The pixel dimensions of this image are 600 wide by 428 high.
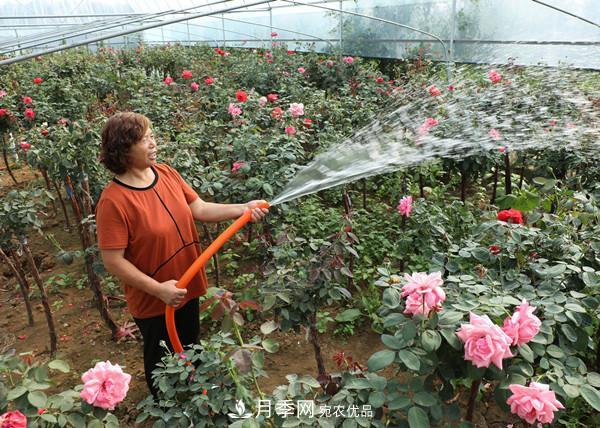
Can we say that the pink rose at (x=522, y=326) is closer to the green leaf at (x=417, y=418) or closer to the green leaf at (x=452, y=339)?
the green leaf at (x=452, y=339)

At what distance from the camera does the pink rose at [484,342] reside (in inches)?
40.1

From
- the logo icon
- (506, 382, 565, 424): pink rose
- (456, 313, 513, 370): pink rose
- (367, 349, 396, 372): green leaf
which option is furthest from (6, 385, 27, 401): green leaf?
(506, 382, 565, 424): pink rose

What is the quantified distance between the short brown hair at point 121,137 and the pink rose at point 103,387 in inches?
32.8

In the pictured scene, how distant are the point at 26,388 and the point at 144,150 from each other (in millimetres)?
893

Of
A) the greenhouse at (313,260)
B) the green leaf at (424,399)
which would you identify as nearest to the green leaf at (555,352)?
the greenhouse at (313,260)

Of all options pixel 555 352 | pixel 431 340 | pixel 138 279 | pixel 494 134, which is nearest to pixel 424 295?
pixel 431 340

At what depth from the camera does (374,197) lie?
4.09 m

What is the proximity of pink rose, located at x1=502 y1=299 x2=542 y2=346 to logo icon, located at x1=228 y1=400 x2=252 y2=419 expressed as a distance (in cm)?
66

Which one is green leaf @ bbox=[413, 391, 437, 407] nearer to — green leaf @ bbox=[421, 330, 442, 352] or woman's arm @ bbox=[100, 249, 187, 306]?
green leaf @ bbox=[421, 330, 442, 352]

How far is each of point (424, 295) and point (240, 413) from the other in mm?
536

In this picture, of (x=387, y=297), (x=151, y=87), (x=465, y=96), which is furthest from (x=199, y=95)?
(x=387, y=297)

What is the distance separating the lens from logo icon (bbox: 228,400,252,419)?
1.20 meters

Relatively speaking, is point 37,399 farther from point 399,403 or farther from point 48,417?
point 399,403

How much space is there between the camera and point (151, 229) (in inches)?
68.9
